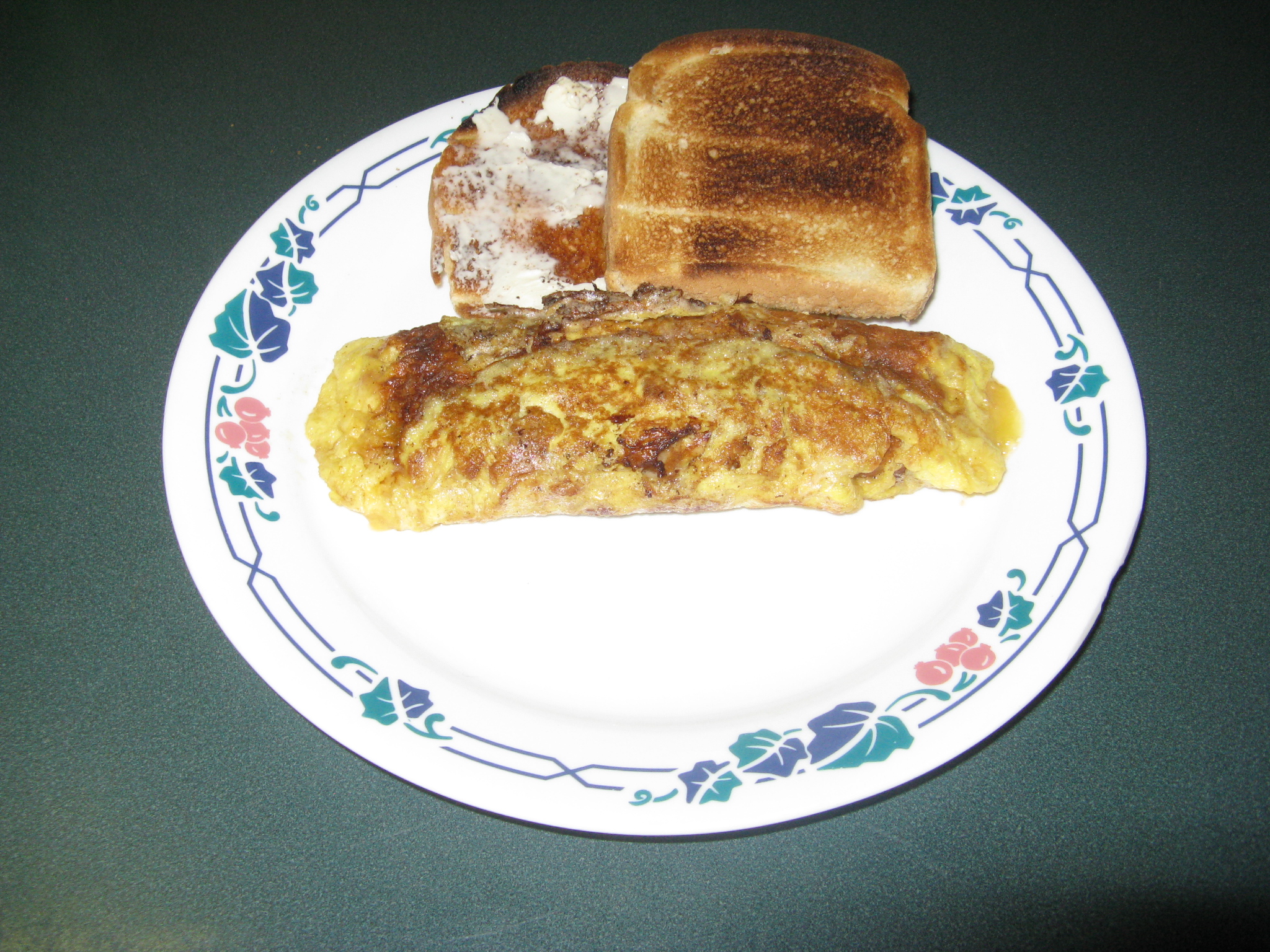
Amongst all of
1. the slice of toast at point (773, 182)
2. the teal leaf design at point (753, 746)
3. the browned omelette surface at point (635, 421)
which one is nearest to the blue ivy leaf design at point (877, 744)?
the teal leaf design at point (753, 746)

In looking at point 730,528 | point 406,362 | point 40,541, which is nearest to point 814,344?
point 730,528

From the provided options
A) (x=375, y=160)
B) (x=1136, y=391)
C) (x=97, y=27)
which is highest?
(x=97, y=27)

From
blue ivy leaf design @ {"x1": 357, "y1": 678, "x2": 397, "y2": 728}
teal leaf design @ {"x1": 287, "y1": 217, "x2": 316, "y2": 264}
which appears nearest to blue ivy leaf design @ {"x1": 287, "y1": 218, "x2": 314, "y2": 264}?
teal leaf design @ {"x1": 287, "y1": 217, "x2": 316, "y2": 264}

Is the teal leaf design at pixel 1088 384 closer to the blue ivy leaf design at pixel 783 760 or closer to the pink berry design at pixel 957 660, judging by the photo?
the pink berry design at pixel 957 660

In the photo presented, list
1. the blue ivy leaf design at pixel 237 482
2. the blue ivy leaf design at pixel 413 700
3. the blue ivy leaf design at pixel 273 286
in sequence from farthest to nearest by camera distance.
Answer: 1. the blue ivy leaf design at pixel 273 286
2. the blue ivy leaf design at pixel 237 482
3. the blue ivy leaf design at pixel 413 700

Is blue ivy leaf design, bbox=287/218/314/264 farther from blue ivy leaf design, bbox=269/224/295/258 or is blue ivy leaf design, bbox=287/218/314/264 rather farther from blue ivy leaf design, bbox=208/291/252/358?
blue ivy leaf design, bbox=208/291/252/358

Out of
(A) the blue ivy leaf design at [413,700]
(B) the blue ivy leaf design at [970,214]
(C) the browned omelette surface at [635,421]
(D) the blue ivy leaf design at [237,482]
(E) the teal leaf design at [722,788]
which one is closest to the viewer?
(E) the teal leaf design at [722,788]

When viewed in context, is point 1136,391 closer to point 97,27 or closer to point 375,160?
point 375,160
